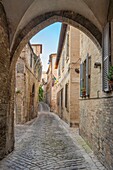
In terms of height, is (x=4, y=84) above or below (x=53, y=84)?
below

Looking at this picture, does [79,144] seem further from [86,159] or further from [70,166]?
[70,166]

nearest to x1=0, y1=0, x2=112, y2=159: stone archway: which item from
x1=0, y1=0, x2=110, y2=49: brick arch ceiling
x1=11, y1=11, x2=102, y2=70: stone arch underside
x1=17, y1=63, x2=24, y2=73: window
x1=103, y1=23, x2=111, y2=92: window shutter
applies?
x1=11, y1=11, x2=102, y2=70: stone arch underside

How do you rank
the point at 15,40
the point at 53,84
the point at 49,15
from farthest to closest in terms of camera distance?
the point at 53,84, the point at 49,15, the point at 15,40

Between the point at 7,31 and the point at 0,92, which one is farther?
the point at 7,31

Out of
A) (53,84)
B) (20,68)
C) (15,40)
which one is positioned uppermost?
(53,84)

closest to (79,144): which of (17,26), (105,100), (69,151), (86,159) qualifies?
(69,151)

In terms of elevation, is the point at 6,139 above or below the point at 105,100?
below

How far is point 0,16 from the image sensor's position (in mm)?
5047

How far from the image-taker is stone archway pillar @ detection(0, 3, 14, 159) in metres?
5.16

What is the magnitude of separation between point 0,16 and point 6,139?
9.96 feet

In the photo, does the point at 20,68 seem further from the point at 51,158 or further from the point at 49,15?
the point at 51,158

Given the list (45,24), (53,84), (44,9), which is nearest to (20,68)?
(45,24)

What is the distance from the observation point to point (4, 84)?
17.8 feet

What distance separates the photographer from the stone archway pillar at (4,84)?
516 cm
